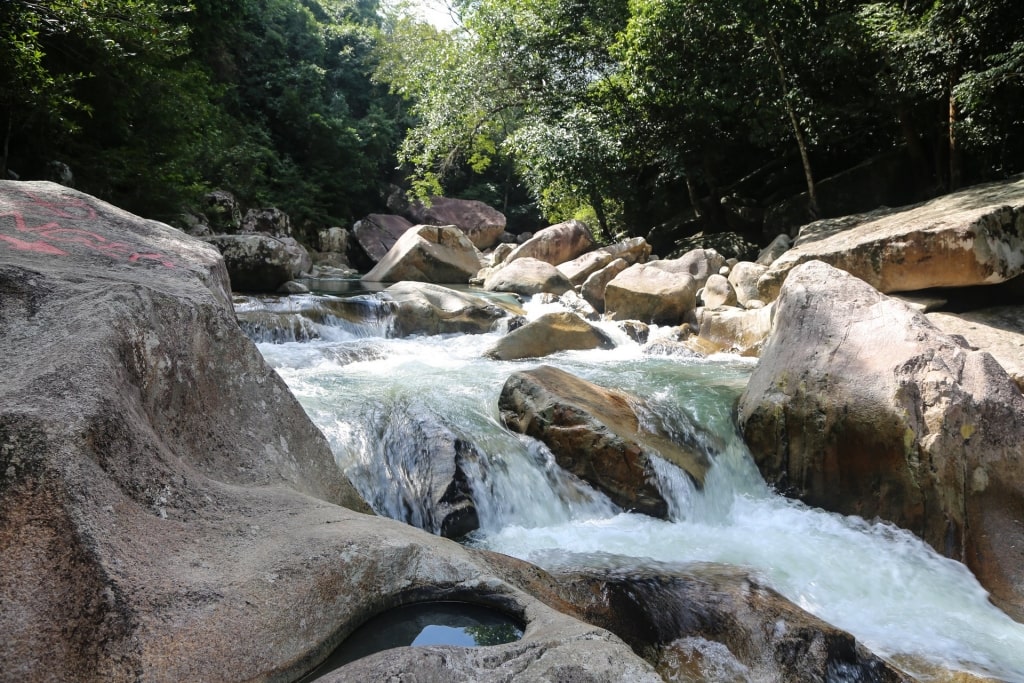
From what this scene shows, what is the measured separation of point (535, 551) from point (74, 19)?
28.7 feet

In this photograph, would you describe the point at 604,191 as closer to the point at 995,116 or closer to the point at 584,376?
the point at 995,116

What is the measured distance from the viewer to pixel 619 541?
164 inches

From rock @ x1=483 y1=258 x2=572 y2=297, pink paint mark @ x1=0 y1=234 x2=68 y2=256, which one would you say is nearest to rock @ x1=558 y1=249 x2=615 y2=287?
rock @ x1=483 y1=258 x2=572 y2=297

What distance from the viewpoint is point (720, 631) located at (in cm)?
311

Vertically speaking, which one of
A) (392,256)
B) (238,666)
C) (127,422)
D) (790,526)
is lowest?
(790,526)

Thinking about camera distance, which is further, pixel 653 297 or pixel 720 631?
pixel 653 297

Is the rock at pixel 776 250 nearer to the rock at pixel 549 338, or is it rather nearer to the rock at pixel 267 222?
the rock at pixel 549 338

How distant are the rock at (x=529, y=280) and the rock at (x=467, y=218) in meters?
11.5

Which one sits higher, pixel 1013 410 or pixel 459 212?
pixel 459 212

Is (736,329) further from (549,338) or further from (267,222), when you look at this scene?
(267,222)

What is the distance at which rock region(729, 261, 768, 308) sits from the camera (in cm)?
1055

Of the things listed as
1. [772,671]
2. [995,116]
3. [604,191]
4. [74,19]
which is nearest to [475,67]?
[604,191]

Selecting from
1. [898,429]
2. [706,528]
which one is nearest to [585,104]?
[898,429]

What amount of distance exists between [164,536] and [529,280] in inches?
461
